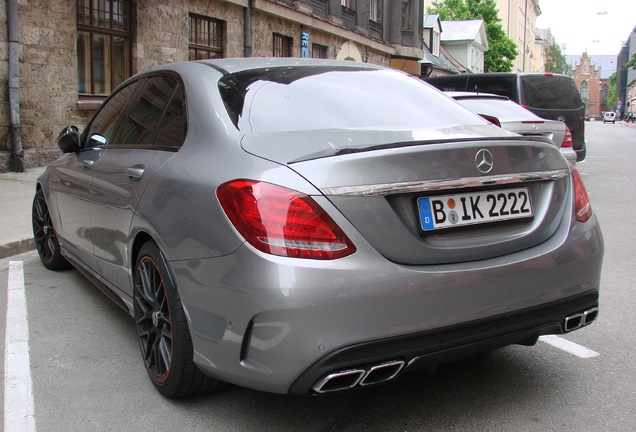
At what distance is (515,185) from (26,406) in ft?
7.69

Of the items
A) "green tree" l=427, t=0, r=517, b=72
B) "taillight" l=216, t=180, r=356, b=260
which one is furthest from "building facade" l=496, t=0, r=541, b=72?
"taillight" l=216, t=180, r=356, b=260

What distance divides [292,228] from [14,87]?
1028 cm

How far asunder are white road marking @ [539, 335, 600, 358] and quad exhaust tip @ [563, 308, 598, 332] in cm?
77

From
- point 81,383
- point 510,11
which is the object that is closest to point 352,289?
point 81,383

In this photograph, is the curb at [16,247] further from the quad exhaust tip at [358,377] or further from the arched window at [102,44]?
the arched window at [102,44]

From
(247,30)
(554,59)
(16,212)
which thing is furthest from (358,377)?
(554,59)

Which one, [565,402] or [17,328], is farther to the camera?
[17,328]

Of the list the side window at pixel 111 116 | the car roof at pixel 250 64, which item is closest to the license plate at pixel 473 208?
the car roof at pixel 250 64

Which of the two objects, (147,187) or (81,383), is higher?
(147,187)

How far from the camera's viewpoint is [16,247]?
6.10 metres

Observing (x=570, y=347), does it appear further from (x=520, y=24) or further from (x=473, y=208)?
(x=520, y=24)

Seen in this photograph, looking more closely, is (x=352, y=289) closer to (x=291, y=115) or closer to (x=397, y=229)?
(x=397, y=229)

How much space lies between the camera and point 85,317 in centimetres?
416

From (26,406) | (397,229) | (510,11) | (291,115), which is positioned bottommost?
(26,406)
